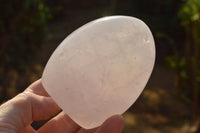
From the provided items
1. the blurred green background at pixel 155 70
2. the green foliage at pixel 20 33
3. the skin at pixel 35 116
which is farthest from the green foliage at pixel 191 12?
the skin at pixel 35 116

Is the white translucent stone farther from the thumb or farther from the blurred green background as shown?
the blurred green background

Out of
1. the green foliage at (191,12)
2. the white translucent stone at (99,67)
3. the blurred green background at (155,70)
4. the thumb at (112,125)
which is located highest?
the white translucent stone at (99,67)

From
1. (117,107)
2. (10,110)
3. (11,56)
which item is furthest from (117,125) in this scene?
(11,56)

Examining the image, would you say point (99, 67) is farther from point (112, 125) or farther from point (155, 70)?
point (155, 70)

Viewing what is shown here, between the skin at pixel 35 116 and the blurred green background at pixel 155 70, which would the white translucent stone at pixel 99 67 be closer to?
the skin at pixel 35 116

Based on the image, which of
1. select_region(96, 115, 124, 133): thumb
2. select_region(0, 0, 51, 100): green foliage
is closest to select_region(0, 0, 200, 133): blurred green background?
select_region(0, 0, 51, 100): green foliage

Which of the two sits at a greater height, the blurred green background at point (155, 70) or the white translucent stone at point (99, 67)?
the white translucent stone at point (99, 67)
